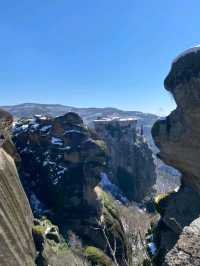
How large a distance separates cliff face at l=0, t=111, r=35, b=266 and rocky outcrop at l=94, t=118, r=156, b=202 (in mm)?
89061

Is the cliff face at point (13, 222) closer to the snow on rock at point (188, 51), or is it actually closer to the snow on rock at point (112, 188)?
the snow on rock at point (188, 51)

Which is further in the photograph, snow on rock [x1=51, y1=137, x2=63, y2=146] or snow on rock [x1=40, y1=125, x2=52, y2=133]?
snow on rock [x1=40, y1=125, x2=52, y2=133]

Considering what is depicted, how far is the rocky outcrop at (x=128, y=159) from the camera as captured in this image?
143 meters

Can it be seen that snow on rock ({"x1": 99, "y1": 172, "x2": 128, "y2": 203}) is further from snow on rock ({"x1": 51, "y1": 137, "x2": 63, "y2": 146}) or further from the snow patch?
the snow patch

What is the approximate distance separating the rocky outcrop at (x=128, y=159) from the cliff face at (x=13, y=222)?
89061 millimetres

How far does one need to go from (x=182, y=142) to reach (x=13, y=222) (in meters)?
20.9

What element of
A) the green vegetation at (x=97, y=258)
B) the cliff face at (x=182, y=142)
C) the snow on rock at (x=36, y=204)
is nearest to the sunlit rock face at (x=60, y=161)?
the snow on rock at (x=36, y=204)

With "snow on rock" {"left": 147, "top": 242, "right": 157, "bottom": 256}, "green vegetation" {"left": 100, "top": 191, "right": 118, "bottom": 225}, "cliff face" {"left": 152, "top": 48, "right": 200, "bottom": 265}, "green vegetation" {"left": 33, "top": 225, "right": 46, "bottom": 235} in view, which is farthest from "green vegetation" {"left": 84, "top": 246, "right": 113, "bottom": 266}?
"green vegetation" {"left": 100, "top": 191, "right": 118, "bottom": 225}

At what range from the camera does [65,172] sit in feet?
273

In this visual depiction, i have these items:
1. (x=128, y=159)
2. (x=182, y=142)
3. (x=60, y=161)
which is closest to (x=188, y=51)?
(x=182, y=142)

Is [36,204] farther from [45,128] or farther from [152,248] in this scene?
[152,248]

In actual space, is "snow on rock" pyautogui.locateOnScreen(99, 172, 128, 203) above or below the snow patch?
below

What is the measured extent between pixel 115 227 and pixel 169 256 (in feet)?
248

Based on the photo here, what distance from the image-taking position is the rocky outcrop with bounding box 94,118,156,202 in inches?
5641
